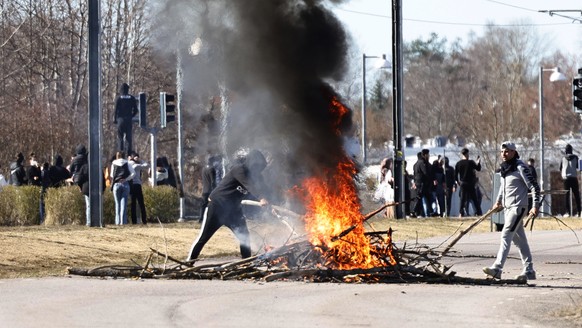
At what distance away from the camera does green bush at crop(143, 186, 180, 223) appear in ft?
104

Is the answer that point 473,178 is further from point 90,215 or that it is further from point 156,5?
point 156,5

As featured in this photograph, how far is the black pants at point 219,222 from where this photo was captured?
17.9 m

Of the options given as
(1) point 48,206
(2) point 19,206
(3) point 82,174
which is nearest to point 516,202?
(3) point 82,174

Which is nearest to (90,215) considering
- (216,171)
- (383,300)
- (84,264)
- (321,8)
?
(216,171)

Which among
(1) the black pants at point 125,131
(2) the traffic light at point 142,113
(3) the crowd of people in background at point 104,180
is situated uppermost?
(2) the traffic light at point 142,113

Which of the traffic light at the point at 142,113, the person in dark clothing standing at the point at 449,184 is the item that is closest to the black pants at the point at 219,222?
the traffic light at the point at 142,113

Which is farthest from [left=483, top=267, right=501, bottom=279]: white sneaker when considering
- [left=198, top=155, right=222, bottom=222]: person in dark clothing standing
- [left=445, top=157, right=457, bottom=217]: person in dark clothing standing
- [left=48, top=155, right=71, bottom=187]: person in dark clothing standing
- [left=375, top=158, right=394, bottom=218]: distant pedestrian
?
[left=445, top=157, right=457, bottom=217]: person in dark clothing standing

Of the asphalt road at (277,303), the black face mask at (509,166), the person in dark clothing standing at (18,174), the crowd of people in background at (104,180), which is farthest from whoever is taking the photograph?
the person in dark clothing standing at (18,174)

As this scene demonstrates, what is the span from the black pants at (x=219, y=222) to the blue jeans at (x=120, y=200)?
1018 cm

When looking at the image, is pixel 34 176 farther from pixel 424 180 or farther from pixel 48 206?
pixel 424 180

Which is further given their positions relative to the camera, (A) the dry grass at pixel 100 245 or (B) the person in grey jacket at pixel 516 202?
(A) the dry grass at pixel 100 245

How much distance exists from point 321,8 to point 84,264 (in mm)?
5063

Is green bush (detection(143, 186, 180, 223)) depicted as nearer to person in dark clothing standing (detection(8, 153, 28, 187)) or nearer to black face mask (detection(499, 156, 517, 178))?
person in dark clothing standing (detection(8, 153, 28, 187))

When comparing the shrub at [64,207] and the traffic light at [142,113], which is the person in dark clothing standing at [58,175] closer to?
the traffic light at [142,113]
